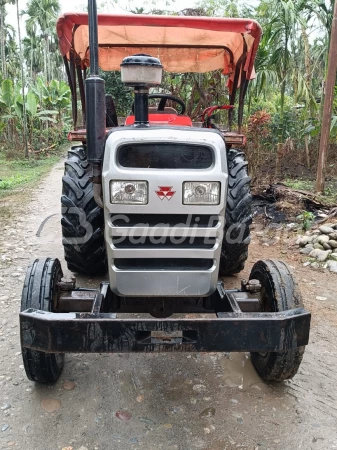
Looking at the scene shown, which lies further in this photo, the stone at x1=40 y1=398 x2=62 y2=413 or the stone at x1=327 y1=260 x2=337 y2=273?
the stone at x1=327 y1=260 x2=337 y2=273

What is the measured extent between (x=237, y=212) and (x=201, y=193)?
3.95 ft

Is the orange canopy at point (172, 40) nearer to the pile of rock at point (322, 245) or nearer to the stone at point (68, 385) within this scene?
the pile of rock at point (322, 245)

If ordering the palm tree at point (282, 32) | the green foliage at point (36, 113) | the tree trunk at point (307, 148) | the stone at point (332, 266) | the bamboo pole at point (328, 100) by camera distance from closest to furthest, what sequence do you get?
the stone at point (332, 266), the bamboo pole at point (328, 100), the palm tree at point (282, 32), the tree trunk at point (307, 148), the green foliage at point (36, 113)

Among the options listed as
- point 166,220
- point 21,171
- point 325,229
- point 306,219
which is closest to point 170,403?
point 166,220

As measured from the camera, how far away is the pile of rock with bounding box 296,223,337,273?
4.92 metres

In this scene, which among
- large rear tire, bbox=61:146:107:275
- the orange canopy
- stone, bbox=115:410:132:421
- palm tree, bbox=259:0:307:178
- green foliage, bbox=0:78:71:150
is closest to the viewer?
stone, bbox=115:410:132:421

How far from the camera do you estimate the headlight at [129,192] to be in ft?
7.52

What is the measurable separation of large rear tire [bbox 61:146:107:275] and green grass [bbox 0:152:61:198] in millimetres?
5913

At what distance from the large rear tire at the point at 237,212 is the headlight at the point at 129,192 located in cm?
132

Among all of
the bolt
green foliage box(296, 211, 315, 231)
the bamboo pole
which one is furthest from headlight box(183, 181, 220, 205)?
the bamboo pole

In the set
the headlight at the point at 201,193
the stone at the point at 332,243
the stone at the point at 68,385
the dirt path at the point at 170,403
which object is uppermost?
the headlight at the point at 201,193

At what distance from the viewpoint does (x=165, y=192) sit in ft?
7.58

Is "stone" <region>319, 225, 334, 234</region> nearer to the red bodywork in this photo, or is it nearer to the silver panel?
the red bodywork

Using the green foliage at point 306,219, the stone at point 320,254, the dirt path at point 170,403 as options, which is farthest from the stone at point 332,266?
the dirt path at point 170,403
